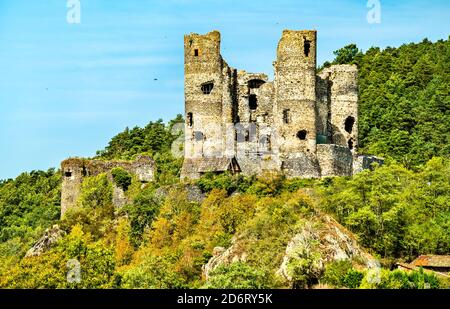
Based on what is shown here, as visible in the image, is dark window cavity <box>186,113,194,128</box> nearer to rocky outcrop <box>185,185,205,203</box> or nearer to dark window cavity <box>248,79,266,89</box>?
rocky outcrop <box>185,185,205,203</box>

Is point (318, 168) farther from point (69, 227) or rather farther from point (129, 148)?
point (129, 148)

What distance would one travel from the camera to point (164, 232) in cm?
5912

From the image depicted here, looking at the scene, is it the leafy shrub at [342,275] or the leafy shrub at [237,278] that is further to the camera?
the leafy shrub at [342,275]

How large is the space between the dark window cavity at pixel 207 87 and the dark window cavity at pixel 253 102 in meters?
2.02

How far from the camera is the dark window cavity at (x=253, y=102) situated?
62688 mm

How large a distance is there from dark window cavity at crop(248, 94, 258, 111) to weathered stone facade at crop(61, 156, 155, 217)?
6.40 metres

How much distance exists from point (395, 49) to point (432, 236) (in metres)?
44.6

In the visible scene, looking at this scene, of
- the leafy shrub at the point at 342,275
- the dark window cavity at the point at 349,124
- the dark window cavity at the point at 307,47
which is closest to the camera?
the leafy shrub at the point at 342,275

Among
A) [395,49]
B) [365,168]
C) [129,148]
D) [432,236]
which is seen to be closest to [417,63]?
[395,49]

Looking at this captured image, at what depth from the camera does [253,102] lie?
62.8 meters

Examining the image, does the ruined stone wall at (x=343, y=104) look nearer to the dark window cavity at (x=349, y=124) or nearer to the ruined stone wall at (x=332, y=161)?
the dark window cavity at (x=349, y=124)

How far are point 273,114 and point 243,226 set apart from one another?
8.60 meters

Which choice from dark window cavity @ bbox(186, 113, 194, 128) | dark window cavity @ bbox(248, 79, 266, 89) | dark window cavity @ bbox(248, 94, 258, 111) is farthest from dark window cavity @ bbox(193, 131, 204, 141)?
dark window cavity @ bbox(248, 79, 266, 89)

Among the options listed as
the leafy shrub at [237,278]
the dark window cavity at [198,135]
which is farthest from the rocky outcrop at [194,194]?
the leafy shrub at [237,278]
